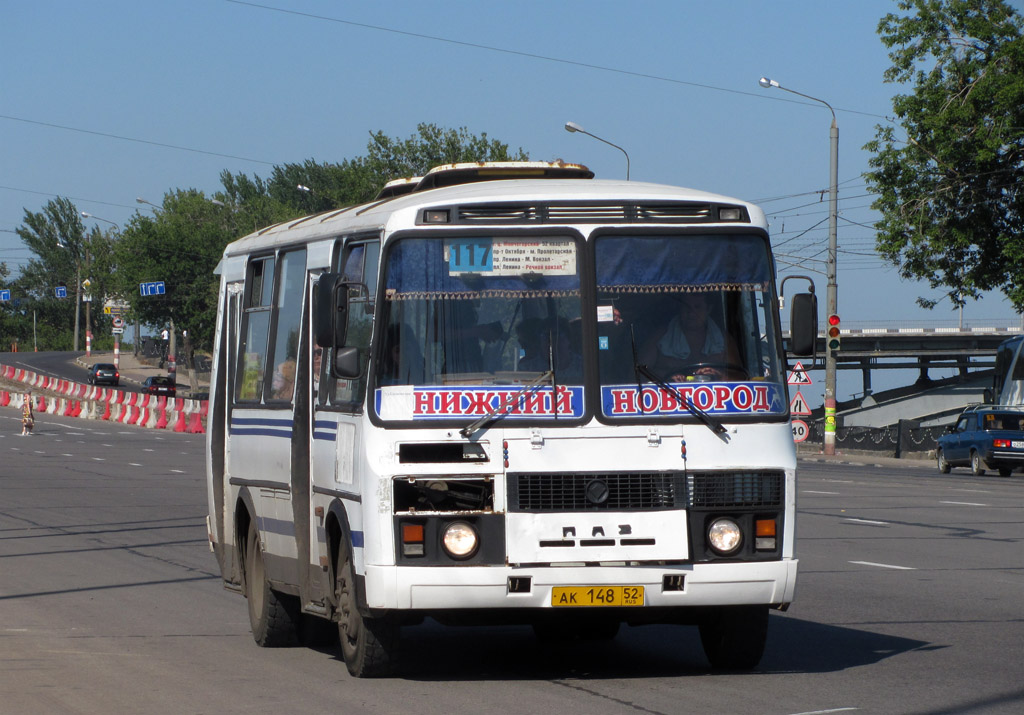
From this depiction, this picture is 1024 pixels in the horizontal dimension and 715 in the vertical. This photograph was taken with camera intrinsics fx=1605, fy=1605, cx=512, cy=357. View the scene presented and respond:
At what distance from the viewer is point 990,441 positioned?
37.2 meters

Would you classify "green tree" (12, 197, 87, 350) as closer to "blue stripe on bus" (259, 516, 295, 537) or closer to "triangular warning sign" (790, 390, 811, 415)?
"triangular warning sign" (790, 390, 811, 415)

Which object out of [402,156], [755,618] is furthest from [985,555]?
[402,156]

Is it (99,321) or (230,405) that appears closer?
(230,405)

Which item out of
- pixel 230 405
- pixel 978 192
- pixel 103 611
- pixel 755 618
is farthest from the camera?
pixel 978 192

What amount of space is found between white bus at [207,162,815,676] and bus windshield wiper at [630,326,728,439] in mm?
11

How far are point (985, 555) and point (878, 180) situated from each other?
96.3 ft

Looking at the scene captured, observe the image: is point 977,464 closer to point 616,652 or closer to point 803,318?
point 616,652

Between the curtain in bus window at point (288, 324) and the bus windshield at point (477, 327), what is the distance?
1.55 m

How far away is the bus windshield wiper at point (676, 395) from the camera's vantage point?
806cm

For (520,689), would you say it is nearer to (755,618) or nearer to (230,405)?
(755,618)

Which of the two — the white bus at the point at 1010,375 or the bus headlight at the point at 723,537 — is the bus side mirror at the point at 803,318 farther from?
the white bus at the point at 1010,375

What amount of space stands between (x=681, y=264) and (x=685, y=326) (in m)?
0.34

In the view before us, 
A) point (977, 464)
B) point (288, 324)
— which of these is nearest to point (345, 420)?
point (288, 324)

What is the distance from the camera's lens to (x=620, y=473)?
26.1ft
